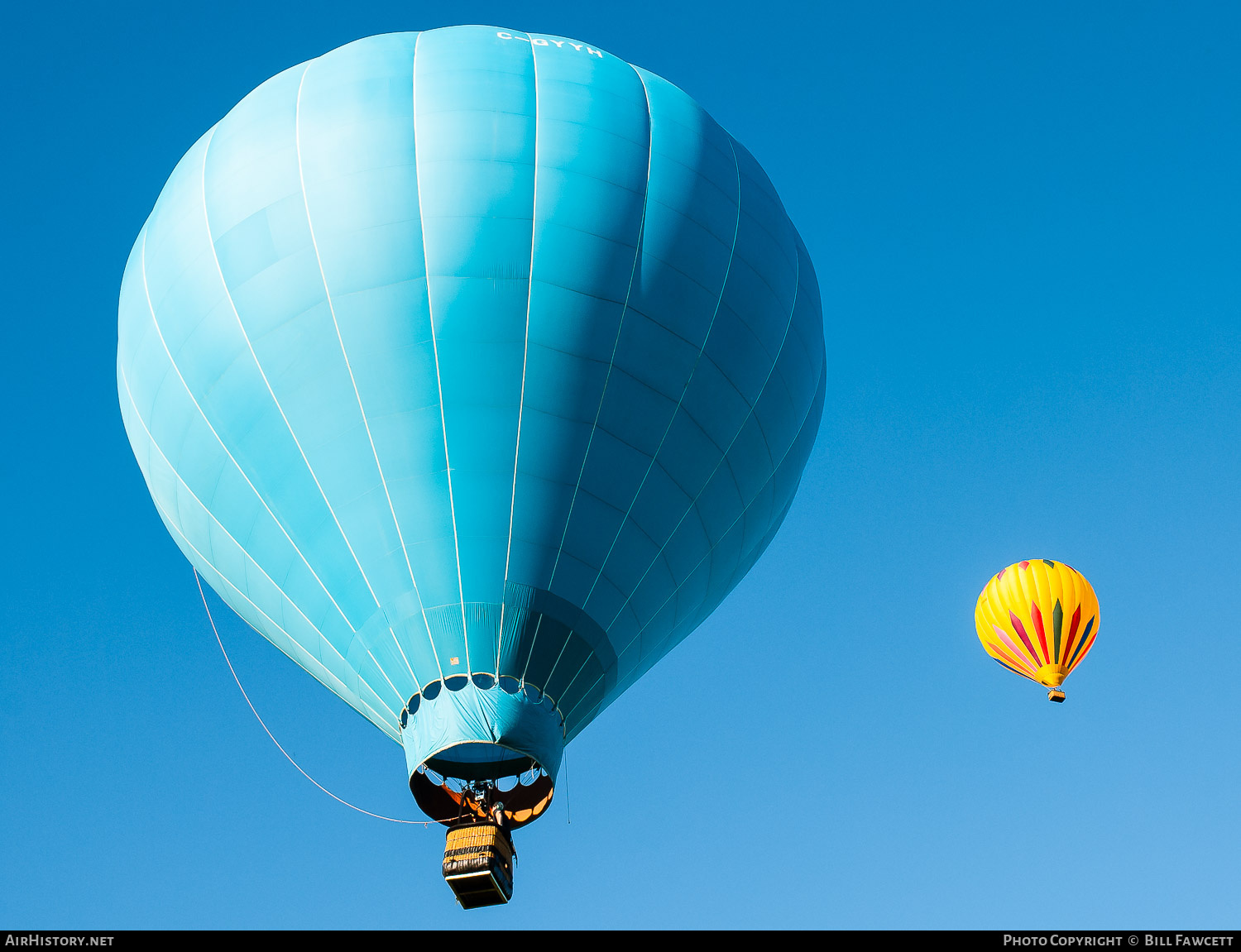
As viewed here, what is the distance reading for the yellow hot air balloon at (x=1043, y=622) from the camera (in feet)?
69.5

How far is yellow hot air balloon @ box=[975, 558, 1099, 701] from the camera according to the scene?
69.5 ft

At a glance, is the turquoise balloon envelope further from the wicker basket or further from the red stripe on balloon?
the red stripe on balloon

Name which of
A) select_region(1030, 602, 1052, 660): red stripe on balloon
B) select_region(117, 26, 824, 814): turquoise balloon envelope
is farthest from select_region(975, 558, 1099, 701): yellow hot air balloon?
select_region(117, 26, 824, 814): turquoise balloon envelope

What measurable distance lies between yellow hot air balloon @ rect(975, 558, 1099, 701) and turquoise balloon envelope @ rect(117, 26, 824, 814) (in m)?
6.78

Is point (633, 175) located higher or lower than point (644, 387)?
higher

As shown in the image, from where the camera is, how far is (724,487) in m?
15.3

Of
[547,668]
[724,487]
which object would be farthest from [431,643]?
[724,487]

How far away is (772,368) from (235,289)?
15.7ft

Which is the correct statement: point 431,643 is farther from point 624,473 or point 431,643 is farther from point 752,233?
point 752,233

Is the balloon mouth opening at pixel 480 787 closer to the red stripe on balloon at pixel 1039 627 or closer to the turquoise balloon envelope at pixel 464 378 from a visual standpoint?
the turquoise balloon envelope at pixel 464 378

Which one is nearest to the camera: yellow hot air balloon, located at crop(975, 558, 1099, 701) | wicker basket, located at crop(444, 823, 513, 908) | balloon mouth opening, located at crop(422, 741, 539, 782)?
wicker basket, located at crop(444, 823, 513, 908)

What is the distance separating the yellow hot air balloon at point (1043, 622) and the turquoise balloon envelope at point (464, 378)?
6779mm

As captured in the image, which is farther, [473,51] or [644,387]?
[473,51]

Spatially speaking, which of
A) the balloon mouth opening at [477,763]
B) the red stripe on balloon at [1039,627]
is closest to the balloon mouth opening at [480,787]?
the balloon mouth opening at [477,763]
